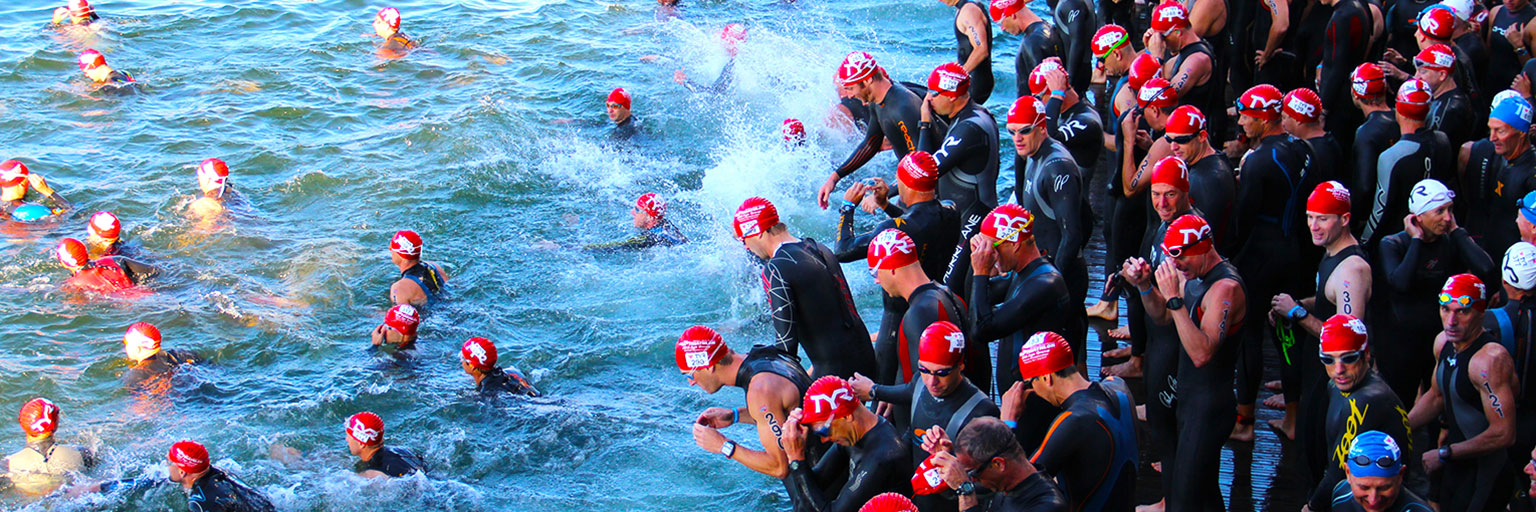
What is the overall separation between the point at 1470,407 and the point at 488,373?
639 centimetres

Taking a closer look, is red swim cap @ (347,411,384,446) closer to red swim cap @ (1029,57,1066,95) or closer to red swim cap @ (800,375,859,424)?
red swim cap @ (800,375,859,424)

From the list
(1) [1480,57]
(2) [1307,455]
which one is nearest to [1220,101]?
(1) [1480,57]

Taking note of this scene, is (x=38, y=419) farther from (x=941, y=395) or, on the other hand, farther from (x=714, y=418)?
(x=941, y=395)

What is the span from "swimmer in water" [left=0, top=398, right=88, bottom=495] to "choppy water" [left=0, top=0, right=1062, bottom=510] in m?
0.31

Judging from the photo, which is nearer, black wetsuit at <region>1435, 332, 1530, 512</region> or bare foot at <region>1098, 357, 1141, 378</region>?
black wetsuit at <region>1435, 332, 1530, 512</region>

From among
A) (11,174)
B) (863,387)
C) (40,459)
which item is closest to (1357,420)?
(863,387)

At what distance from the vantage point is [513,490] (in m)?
8.29

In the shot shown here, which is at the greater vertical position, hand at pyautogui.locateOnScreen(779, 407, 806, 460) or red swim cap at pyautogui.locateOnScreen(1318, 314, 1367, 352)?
red swim cap at pyautogui.locateOnScreen(1318, 314, 1367, 352)

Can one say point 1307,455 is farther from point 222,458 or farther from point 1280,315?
point 222,458

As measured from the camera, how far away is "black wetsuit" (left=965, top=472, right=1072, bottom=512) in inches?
165

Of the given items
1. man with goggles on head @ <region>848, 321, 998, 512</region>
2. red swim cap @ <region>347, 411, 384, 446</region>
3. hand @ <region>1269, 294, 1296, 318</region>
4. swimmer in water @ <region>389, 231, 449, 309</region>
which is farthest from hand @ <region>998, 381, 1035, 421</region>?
swimmer in water @ <region>389, 231, 449, 309</region>

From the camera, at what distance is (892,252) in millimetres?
5531

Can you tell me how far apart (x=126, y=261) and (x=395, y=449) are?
16.6 ft

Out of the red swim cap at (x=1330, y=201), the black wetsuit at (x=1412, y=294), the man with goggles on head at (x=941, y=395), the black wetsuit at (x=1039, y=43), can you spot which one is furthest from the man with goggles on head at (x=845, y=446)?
the black wetsuit at (x=1039, y=43)
